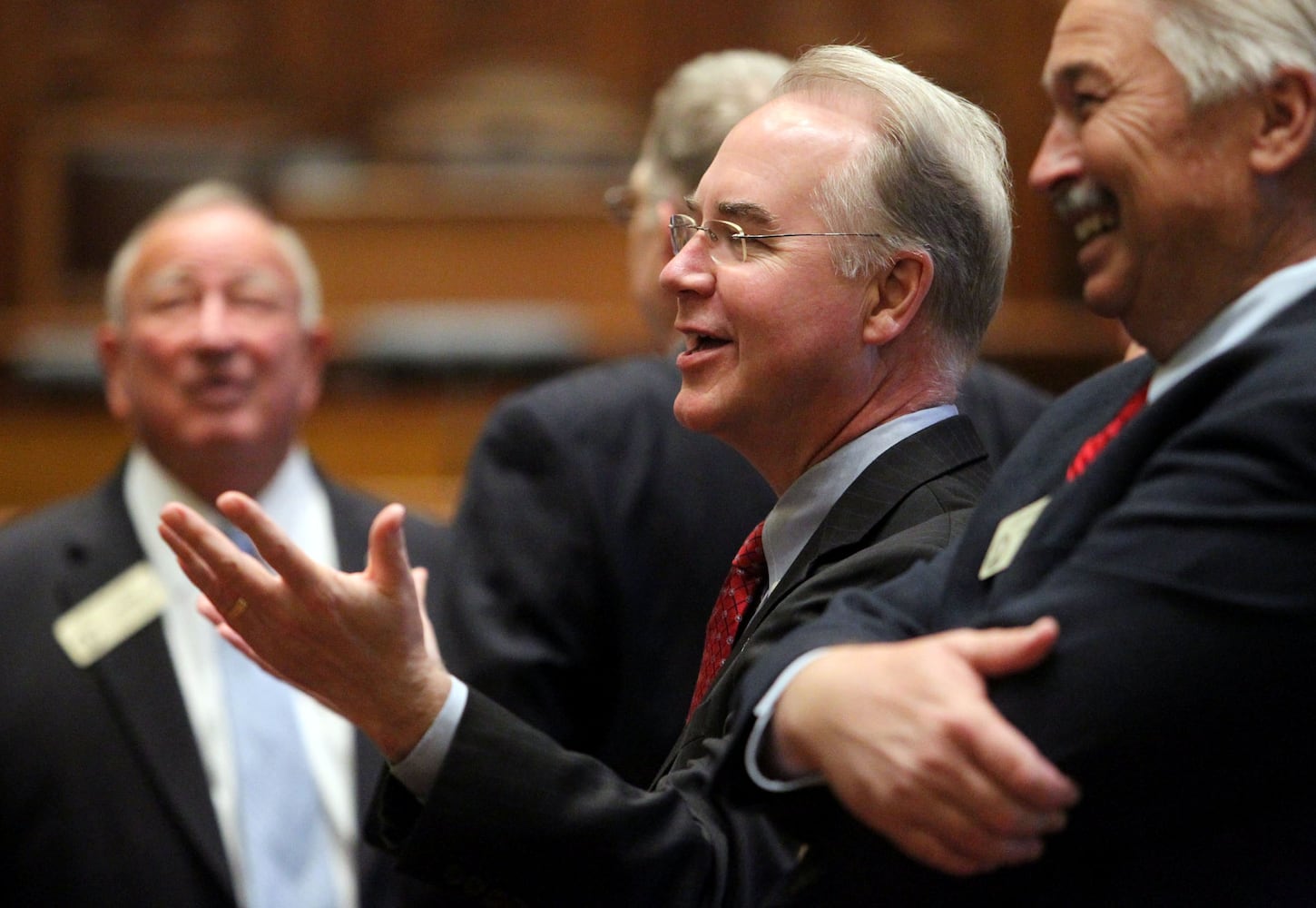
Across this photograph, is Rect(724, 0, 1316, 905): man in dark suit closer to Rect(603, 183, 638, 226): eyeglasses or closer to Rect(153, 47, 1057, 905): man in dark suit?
Rect(153, 47, 1057, 905): man in dark suit

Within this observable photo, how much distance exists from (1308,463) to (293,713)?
2570 millimetres

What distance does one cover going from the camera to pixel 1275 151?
146 centimetres

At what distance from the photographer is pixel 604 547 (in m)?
2.87

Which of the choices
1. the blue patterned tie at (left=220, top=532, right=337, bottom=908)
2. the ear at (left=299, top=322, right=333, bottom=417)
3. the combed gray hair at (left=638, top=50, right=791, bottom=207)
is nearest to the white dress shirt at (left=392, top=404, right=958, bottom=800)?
the combed gray hair at (left=638, top=50, right=791, bottom=207)

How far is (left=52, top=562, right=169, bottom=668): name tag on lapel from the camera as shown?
344 cm

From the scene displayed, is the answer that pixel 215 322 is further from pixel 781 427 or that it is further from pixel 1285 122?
pixel 1285 122

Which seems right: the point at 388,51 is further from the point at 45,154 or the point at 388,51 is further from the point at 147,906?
the point at 147,906

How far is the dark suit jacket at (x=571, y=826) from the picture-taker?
1639mm

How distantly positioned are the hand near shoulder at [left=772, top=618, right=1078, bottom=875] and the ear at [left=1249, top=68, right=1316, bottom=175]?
48 cm

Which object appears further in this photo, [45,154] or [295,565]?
[45,154]

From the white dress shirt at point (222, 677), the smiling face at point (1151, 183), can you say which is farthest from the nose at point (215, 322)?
the smiling face at point (1151, 183)

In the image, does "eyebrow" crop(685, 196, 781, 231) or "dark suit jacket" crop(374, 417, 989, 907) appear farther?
"eyebrow" crop(685, 196, 781, 231)

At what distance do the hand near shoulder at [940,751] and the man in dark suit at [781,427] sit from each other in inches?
14.2

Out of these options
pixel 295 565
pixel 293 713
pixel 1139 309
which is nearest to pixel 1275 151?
pixel 1139 309
